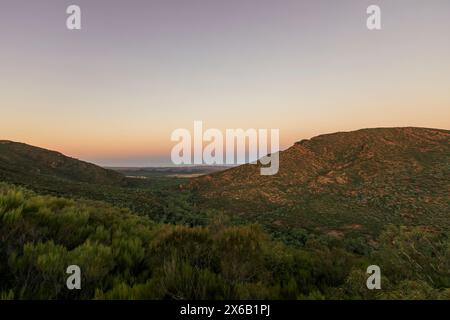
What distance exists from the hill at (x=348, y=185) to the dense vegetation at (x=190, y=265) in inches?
747

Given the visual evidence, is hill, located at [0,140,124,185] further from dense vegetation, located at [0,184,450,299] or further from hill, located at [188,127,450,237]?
dense vegetation, located at [0,184,450,299]

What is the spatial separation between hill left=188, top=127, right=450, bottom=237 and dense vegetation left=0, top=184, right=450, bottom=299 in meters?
19.0

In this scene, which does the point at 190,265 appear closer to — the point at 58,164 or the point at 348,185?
the point at 348,185

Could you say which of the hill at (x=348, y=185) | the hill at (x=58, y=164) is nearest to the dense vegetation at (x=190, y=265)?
the hill at (x=348, y=185)

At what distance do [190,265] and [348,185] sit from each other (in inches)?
1706

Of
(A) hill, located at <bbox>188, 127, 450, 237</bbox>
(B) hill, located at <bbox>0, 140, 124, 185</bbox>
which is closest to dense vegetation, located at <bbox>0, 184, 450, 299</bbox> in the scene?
(A) hill, located at <bbox>188, 127, 450, 237</bbox>

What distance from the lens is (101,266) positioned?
347cm

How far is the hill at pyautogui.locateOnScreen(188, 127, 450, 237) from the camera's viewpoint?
28.8 metres

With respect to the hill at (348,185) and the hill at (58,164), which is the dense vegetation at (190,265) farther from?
the hill at (58,164)

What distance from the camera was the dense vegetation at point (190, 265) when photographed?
119 inches

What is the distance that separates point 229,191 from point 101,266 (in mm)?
42249
